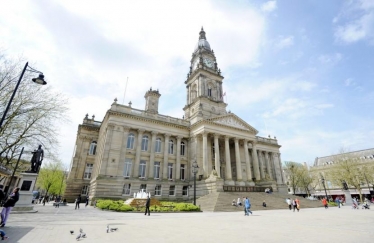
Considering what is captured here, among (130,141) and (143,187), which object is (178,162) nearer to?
(143,187)

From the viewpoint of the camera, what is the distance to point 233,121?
37.1 meters

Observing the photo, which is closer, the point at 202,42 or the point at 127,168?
the point at 127,168

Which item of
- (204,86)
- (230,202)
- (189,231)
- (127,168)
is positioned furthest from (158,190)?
(204,86)

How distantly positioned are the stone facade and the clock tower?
55 cm

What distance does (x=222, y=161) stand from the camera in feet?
122

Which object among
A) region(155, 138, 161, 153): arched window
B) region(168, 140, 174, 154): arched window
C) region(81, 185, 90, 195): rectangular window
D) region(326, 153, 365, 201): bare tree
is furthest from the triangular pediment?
region(81, 185, 90, 195): rectangular window

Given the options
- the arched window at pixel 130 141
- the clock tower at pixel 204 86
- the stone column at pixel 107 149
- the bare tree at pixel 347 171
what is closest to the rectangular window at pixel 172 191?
the arched window at pixel 130 141

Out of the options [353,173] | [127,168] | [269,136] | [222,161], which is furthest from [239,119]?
[353,173]

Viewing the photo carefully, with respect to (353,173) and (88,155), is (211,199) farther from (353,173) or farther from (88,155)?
(353,173)

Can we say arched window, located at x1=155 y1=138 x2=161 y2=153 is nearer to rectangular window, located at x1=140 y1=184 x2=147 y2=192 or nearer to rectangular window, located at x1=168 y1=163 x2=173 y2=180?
rectangular window, located at x1=168 y1=163 x2=173 y2=180

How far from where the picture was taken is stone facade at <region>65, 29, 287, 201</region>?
28203mm

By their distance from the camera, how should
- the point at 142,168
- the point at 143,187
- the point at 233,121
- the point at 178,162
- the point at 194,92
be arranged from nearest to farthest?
the point at 143,187 < the point at 142,168 < the point at 178,162 < the point at 233,121 < the point at 194,92

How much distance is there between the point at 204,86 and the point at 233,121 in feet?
39.3

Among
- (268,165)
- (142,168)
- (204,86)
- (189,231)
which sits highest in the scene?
(204,86)
